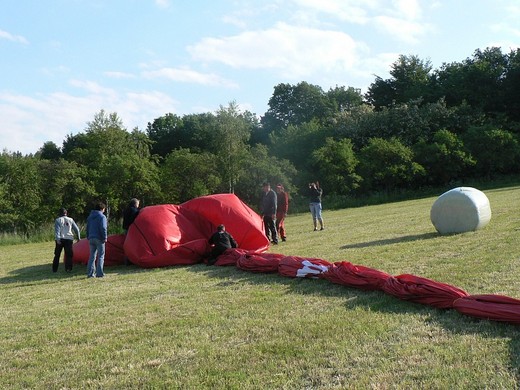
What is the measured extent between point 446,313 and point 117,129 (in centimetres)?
4479

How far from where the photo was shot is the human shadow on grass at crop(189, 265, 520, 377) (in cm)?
550

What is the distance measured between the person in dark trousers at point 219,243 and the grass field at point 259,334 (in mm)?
1348

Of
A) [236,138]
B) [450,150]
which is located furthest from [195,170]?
[450,150]

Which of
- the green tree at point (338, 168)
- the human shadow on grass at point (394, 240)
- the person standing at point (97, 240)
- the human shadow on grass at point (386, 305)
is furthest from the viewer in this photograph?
the green tree at point (338, 168)

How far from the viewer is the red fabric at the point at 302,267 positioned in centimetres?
903

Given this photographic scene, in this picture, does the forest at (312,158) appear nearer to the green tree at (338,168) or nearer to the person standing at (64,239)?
the green tree at (338,168)

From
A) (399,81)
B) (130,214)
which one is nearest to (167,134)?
(399,81)

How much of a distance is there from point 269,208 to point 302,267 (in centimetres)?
683

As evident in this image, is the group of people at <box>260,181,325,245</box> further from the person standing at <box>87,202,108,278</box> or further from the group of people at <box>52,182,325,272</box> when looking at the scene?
the person standing at <box>87,202,108,278</box>

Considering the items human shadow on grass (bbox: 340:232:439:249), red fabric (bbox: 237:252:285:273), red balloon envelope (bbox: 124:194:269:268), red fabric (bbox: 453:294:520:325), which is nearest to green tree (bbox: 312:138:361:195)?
human shadow on grass (bbox: 340:232:439:249)

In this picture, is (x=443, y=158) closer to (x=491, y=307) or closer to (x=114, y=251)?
(x=114, y=251)

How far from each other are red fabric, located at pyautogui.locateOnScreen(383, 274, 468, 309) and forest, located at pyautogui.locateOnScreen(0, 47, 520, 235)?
3045 centimetres

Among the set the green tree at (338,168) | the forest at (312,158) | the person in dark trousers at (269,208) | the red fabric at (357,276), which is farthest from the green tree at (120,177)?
the red fabric at (357,276)

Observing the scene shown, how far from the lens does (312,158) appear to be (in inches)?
1796
